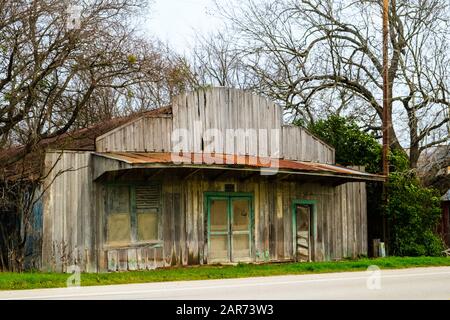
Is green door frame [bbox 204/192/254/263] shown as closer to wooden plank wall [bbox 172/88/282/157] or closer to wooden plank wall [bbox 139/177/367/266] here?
wooden plank wall [bbox 139/177/367/266]

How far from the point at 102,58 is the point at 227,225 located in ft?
19.6

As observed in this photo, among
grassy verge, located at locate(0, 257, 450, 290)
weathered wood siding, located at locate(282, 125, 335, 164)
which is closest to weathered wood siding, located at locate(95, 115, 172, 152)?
grassy verge, located at locate(0, 257, 450, 290)

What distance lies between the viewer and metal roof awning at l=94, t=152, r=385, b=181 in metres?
19.5

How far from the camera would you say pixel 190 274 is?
60.5 feet

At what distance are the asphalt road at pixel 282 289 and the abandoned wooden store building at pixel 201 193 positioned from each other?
4576 mm

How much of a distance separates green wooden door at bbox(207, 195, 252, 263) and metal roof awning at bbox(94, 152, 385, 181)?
1279mm

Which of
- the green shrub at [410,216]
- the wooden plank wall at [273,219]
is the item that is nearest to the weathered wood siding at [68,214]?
the wooden plank wall at [273,219]

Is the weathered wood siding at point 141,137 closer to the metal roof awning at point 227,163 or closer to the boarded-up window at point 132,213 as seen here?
the metal roof awning at point 227,163

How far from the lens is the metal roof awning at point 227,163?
1948cm

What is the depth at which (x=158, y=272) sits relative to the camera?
1919 centimetres

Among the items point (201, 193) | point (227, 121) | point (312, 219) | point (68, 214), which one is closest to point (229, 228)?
point (201, 193)

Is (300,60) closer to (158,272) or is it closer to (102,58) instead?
(102,58)

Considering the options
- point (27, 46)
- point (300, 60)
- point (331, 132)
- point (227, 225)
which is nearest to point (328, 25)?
point (300, 60)

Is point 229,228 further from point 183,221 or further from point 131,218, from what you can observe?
point 131,218
